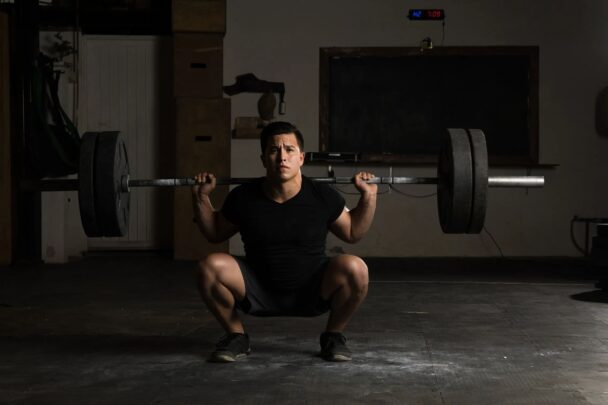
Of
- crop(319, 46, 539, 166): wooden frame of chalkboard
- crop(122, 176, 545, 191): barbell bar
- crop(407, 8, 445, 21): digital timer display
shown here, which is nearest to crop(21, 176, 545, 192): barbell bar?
crop(122, 176, 545, 191): barbell bar

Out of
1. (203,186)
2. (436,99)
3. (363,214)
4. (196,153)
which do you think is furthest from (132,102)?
(363,214)

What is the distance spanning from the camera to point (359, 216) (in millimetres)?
2633

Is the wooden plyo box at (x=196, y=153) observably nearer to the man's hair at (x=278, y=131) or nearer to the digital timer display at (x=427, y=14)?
the digital timer display at (x=427, y=14)

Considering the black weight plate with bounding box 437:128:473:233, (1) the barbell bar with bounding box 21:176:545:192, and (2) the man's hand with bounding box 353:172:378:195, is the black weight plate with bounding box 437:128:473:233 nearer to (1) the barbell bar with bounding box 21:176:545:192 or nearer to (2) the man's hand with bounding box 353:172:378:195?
(1) the barbell bar with bounding box 21:176:545:192

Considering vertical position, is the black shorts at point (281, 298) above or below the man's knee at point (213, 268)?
below

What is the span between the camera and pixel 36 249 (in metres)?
5.79

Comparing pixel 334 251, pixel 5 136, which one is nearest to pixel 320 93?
pixel 334 251

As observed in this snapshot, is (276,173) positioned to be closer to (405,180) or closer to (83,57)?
(405,180)

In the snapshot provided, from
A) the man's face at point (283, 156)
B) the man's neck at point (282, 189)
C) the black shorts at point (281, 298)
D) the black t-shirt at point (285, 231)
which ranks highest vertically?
the man's face at point (283, 156)

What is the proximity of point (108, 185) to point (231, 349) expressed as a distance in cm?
67

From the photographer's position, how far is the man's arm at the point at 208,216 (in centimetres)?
263

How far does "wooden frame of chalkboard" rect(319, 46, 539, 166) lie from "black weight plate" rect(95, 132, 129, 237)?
3443mm

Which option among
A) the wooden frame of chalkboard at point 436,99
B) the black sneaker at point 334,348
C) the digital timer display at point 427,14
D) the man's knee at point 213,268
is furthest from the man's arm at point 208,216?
the digital timer display at point 427,14

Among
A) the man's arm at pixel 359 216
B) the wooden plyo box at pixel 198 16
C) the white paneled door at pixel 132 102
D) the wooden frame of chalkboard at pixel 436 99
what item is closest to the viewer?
the man's arm at pixel 359 216
